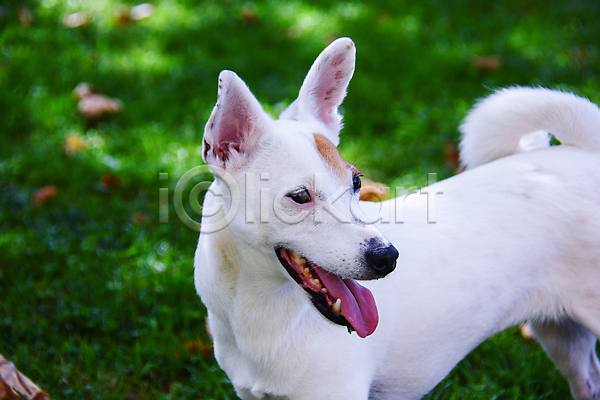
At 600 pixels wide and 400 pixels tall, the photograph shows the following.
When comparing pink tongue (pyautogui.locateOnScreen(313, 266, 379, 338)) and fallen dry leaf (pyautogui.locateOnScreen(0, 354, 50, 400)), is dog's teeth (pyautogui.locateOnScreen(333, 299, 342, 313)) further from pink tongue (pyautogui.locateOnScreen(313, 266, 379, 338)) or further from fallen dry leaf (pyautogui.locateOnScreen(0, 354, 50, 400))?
fallen dry leaf (pyautogui.locateOnScreen(0, 354, 50, 400))

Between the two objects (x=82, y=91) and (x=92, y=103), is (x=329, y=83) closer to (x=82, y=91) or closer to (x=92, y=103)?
(x=92, y=103)

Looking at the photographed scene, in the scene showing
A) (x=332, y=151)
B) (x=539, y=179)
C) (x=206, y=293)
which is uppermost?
(x=332, y=151)

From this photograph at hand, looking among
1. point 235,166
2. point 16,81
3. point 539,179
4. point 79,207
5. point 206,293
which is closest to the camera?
point 235,166

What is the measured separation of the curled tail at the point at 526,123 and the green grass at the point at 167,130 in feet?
3.29

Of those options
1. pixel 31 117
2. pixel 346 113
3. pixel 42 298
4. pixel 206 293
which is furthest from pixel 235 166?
pixel 31 117

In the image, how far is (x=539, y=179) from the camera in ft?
7.12

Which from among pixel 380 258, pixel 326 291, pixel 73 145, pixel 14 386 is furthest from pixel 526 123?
pixel 73 145

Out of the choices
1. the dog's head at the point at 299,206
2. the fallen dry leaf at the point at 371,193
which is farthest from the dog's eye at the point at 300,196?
the fallen dry leaf at the point at 371,193

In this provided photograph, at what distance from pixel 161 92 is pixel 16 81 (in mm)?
1136

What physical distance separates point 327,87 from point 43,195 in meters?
2.31

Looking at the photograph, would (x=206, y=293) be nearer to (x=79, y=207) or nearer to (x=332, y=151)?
(x=332, y=151)

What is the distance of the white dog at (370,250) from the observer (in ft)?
5.83

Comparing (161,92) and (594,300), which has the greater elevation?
(594,300)

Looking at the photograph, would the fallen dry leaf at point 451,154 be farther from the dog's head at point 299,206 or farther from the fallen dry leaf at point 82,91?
the fallen dry leaf at point 82,91
